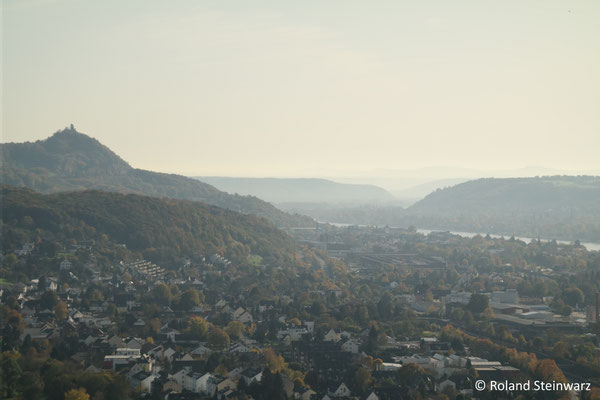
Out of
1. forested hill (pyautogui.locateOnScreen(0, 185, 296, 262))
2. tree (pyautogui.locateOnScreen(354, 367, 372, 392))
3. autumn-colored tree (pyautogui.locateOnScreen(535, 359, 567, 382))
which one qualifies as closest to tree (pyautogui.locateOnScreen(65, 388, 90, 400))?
tree (pyautogui.locateOnScreen(354, 367, 372, 392))

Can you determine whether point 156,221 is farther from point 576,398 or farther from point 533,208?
point 533,208

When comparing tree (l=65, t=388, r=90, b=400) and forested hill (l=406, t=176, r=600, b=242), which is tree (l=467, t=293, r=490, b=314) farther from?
forested hill (l=406, t=176, r=600, b=242)

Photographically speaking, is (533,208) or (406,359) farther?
(533,208)

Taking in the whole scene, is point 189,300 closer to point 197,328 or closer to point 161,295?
point 161,295

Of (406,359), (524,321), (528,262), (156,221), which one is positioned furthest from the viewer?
(528,262)

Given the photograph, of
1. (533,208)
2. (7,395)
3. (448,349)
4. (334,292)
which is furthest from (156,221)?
(533,208)
